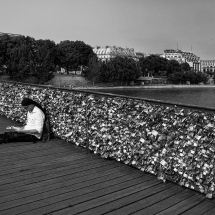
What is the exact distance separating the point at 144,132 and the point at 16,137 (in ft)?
10.8

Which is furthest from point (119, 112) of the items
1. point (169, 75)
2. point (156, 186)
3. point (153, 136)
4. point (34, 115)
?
point (169, 75)

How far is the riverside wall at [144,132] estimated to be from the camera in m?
4.38

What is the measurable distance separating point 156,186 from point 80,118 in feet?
8.86

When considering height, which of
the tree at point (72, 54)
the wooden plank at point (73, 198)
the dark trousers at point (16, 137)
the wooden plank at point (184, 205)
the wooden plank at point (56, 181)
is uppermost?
the tree at point (72, 54)

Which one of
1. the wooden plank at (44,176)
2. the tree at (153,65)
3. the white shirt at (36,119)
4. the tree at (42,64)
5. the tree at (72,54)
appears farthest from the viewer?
the tree at (153,65)

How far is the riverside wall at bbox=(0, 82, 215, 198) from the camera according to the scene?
172 inches

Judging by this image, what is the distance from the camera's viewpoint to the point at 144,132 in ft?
17.4

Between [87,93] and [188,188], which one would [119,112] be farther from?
[188,188]

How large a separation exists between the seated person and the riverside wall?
1.95ft

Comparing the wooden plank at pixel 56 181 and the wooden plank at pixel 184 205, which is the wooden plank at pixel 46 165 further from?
the wooden plank at pixel 184 205

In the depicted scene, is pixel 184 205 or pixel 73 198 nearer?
pixel 184 205

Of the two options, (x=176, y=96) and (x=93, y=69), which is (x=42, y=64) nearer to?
(x=93, y=69)

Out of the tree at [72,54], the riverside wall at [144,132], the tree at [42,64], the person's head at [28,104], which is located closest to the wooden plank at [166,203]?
the riverside wall at [144,132]

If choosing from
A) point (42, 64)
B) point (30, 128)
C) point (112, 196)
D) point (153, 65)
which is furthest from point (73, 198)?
point (153, 65)
